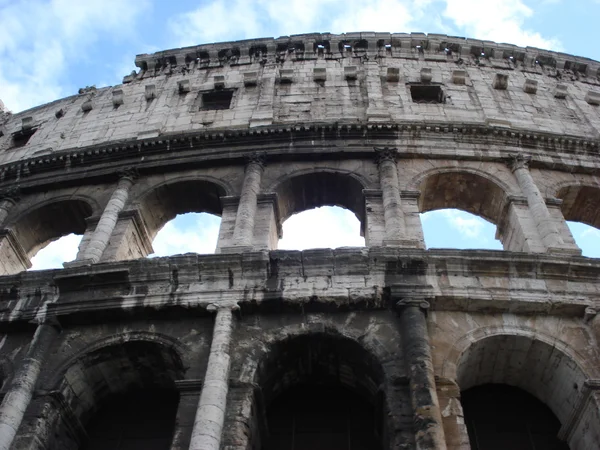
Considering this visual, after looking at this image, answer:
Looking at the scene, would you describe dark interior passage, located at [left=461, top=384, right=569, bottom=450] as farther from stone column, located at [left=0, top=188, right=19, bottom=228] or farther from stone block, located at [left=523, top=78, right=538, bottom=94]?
stone column, located at [left=0, top=188, right=19, bottom=228]

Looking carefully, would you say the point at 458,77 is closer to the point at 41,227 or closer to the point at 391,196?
the point at 391,196

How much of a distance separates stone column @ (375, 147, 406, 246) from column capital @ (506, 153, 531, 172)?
94.9 inches

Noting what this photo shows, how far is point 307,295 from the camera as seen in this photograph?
10.6m

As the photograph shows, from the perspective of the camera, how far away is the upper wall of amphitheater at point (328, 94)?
53.2ft

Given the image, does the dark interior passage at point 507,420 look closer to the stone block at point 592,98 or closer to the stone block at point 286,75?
the stone block at point 286,75

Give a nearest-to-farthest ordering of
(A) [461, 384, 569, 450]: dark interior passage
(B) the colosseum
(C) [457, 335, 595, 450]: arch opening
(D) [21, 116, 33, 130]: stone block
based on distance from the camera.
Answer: (B) the colosseum
(A) [461, 384, 569, 450]: dark interior passage
(C) [457, 335, 595, 450]: arch opening
(D) [21, 116, 33, 130]: stone block

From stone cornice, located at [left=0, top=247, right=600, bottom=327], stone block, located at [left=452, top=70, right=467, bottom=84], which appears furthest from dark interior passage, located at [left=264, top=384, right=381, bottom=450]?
stone block, located at [left=452, top=70, right=467, bottom=84]

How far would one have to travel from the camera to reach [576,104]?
17.8 metres

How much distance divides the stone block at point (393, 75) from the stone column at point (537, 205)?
452 cm

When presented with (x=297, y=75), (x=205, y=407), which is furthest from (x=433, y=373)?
(x=297, y=75)

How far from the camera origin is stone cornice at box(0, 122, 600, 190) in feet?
47.9

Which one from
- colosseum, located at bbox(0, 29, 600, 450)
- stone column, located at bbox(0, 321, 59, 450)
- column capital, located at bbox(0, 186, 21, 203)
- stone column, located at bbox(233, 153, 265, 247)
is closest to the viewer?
stone column, located at bbox(0, 321, 59, 450)

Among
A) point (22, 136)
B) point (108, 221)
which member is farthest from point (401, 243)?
point (22, 136)

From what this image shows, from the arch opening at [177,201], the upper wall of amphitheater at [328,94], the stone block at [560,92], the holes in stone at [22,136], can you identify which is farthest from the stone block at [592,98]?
the holes in stone at [22,136]
